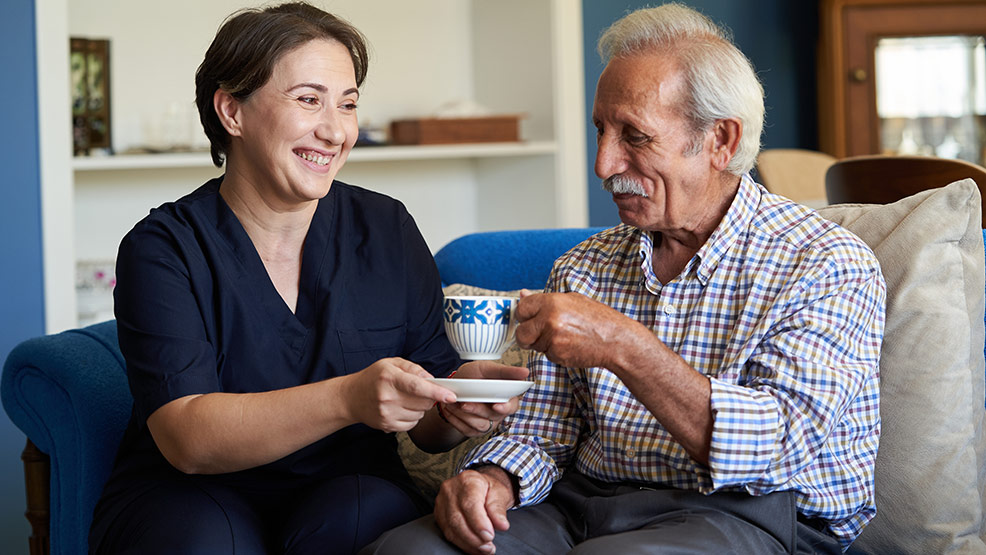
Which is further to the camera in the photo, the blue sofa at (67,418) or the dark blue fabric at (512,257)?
the dark blue fabric at (512,257)

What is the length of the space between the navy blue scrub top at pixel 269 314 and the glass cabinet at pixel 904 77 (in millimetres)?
2706

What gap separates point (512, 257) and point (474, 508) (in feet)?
2.87

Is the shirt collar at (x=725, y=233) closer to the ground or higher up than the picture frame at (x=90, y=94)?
closer to the ground

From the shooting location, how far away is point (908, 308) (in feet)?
5.10

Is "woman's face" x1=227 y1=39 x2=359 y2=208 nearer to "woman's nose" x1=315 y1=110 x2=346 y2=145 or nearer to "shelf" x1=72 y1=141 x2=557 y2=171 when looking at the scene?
"woman's nose" x1=315 y1=110 x2=346 y2=145

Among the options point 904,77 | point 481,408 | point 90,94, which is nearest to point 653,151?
point 481,408

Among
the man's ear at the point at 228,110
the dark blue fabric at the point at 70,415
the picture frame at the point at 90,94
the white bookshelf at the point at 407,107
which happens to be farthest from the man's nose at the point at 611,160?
the picture frame at the point at 90,94

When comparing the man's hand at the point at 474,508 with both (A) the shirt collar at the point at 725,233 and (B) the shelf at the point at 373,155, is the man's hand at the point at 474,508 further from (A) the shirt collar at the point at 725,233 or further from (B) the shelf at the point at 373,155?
(B) the shelf at the point at 373,155

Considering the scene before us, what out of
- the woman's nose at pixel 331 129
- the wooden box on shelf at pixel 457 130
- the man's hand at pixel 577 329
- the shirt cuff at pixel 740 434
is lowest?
the shirt cuff at pixel 740 434

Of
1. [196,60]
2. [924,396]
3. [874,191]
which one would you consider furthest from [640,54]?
[196,60]

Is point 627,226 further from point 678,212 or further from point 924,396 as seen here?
point 924,396

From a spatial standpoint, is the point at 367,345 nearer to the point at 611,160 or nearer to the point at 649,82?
the point at 611,160

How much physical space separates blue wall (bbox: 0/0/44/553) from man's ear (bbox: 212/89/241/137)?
141 cm

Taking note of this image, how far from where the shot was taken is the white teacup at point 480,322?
1.40m
